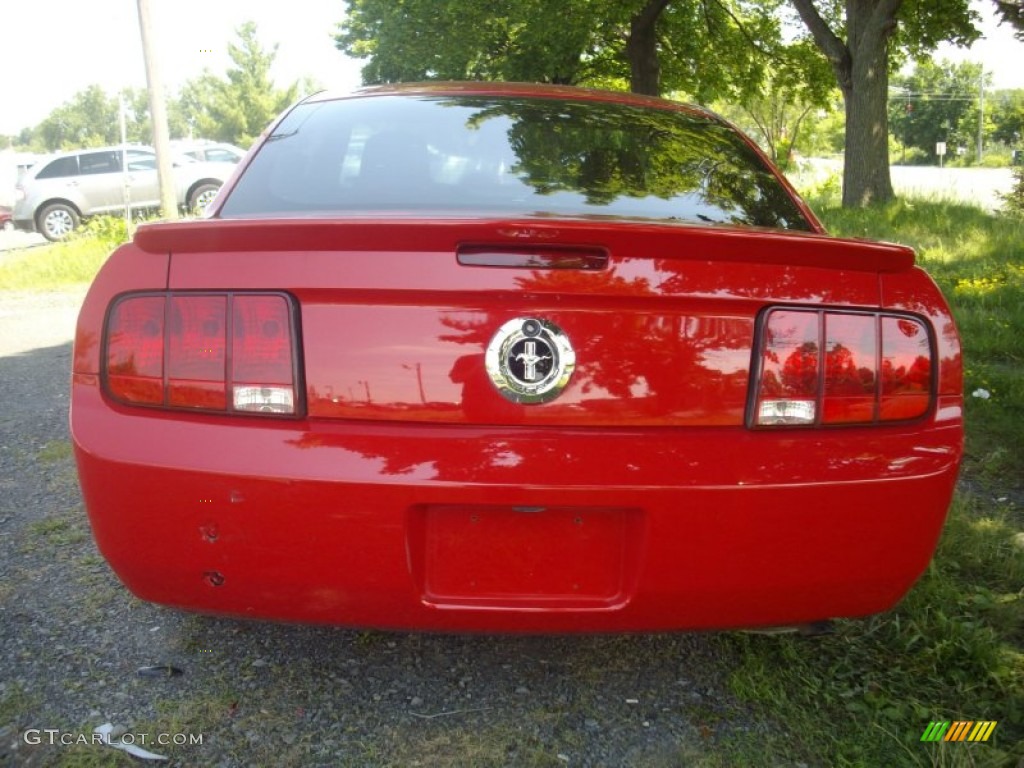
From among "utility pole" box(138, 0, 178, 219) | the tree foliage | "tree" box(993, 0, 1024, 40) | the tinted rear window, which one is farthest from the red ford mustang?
the tree foliage

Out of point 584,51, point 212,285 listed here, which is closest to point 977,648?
point 212,285

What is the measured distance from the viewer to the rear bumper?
167cm

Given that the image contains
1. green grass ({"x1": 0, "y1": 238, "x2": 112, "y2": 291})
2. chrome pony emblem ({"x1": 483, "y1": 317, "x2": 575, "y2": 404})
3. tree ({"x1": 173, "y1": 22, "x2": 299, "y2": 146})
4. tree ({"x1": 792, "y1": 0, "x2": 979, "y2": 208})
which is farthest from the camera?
tree ({"x1": 173, "y1": 22, "x2": 299, "y2": 146})

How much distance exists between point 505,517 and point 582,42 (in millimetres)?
17594

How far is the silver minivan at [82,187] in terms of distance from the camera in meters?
16.6

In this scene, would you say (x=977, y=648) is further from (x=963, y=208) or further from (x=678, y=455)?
(x=963, y=208)

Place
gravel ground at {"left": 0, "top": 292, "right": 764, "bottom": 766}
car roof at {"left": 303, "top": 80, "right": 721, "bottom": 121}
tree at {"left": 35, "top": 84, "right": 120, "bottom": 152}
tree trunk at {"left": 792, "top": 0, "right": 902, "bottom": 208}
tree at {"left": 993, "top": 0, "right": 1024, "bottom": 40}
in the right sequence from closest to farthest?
gravel ground at {"left": 0, "top": 292, "right": 764, "bottom": 766}
car roof at {"left": 303, "top": 80, "right": 721, "bottom": 121}
tree at {"left": 993, "top": 0, "right": 1024, "bottom": 40}
tree trunk at {"left": 792, "top": 0, "right": 902, "bottom": 208}
tree at {"left": 35, "top": 84, "right": 120, "bottom": 152}

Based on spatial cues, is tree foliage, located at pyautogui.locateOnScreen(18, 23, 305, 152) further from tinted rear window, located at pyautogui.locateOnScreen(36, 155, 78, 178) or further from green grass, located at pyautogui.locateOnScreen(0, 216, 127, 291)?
green grass, located at pyautogui.locateOnScreen(0, 216, 127, 291)

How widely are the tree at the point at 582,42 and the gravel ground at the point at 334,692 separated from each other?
620 inches

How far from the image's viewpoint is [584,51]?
19.3m

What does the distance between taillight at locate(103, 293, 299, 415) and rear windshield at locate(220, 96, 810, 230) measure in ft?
1.72

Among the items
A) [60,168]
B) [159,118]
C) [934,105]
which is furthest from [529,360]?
[934,105]

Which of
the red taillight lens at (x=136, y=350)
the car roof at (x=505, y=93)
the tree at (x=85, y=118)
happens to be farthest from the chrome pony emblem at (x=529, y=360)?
the tree at (x=85, y=118)

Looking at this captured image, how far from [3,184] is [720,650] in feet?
83.2
